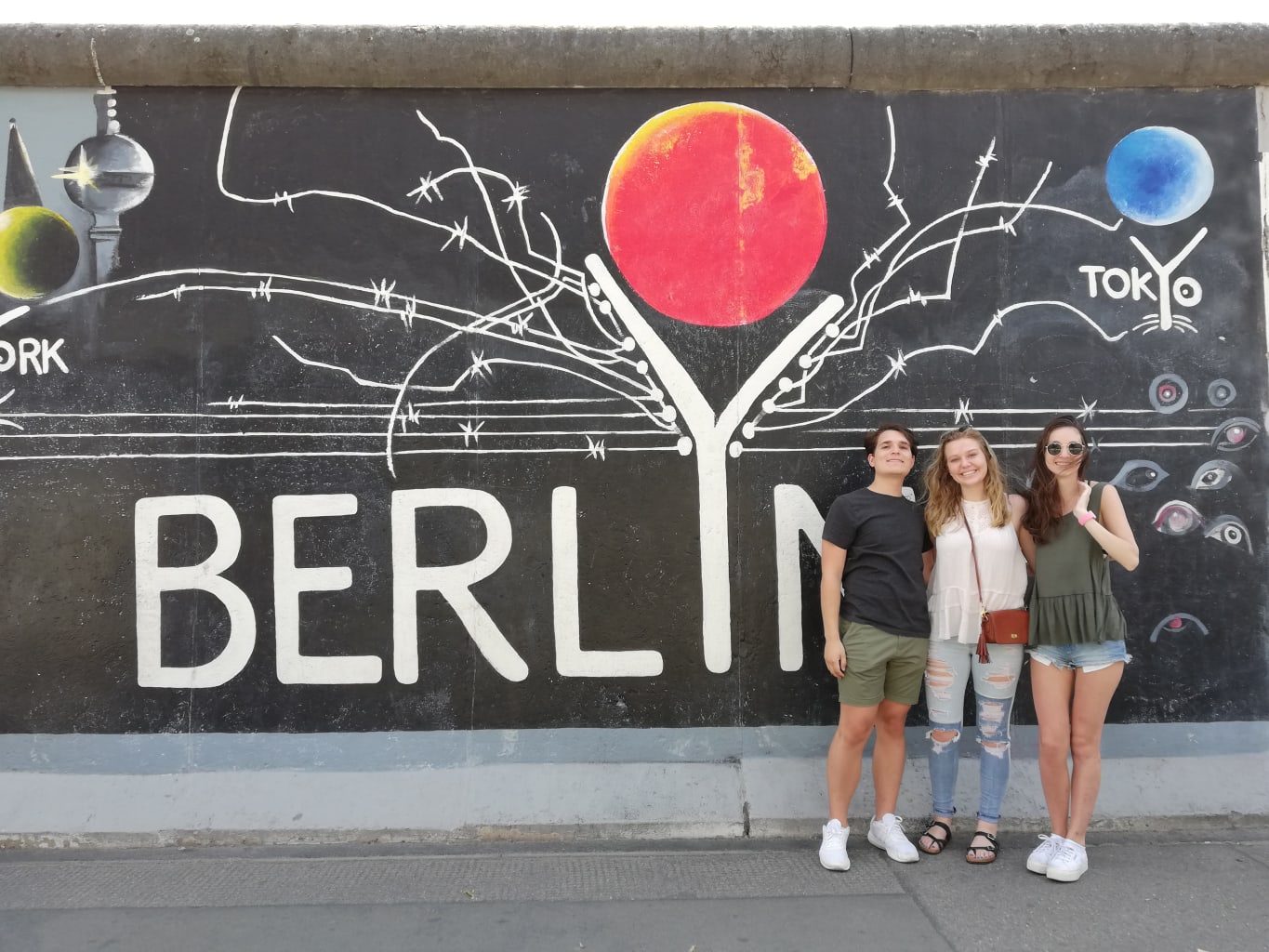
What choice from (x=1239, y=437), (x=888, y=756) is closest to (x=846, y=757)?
(x=888, y=756)

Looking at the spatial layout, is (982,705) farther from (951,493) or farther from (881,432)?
(881,432)

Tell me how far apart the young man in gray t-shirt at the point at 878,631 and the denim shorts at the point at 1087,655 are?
52 cm

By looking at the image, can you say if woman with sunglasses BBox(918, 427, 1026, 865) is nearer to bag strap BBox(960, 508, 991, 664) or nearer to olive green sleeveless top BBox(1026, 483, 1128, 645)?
bag strap BBox(960, 508, 991, 664)

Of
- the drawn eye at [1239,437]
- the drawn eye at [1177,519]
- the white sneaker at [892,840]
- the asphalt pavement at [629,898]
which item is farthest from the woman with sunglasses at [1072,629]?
the drawn eye at [1239,437]

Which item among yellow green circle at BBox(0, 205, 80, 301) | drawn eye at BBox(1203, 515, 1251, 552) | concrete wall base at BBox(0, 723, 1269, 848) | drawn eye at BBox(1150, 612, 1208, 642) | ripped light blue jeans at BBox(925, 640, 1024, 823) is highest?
yellow green circle at BBox(0, 205, 80, 301)

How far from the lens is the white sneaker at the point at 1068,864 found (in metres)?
3.97

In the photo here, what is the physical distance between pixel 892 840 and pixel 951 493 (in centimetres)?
157

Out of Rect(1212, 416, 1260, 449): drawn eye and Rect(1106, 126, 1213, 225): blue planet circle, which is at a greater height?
Rect(1106, 126, 1213, 225): blue planet circle

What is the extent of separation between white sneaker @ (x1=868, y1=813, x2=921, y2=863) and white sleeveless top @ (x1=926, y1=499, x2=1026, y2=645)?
2.83 feet

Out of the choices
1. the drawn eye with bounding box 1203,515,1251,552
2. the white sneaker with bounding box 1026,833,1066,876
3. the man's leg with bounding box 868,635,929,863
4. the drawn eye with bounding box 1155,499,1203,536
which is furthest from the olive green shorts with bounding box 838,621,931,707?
the drawn eye with bounding box 1203,515,1251,552

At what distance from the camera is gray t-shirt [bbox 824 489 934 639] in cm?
422

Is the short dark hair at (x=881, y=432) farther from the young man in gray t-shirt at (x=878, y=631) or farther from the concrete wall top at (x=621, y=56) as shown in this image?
the concrete wall top at (x=621, y=56)

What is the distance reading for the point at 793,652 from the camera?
4828 millimetres

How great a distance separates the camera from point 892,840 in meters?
4.25
